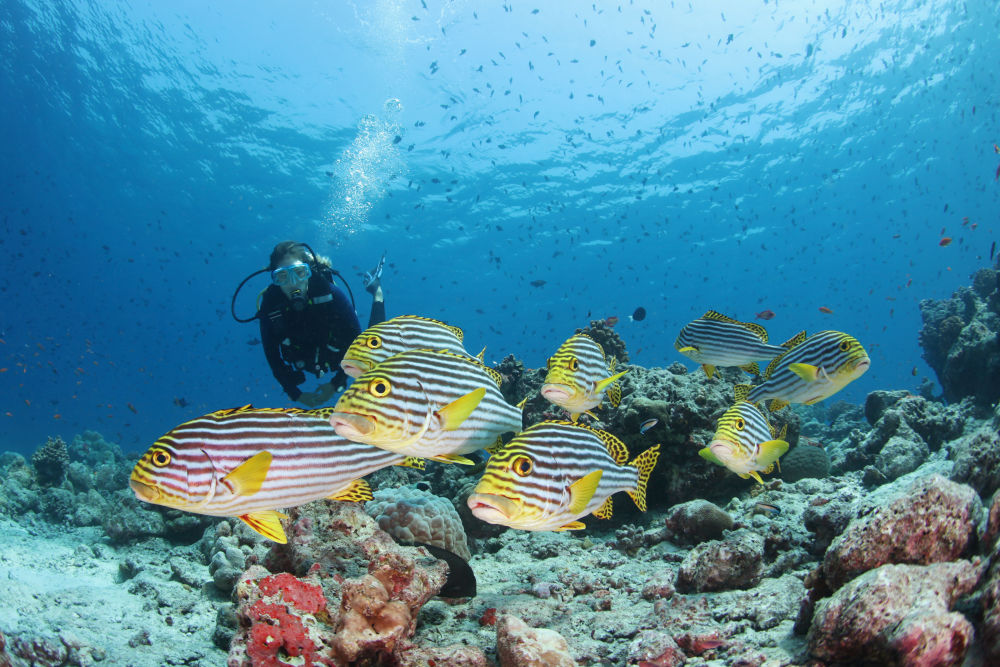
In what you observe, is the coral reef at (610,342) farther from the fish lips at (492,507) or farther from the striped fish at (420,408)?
the fish lips at (492,507)

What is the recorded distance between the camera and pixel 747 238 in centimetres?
5822

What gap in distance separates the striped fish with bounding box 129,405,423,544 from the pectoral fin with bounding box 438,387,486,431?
1.83 feet

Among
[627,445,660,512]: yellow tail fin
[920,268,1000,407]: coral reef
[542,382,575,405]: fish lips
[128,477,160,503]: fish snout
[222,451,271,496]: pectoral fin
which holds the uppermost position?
[920,268,1000,407]: coral reef

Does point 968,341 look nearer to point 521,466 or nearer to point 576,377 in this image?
point 576,377

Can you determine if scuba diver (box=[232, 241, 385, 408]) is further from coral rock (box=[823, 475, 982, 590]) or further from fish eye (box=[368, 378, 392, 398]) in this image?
coral rock (box=[823, 475, 982, 590])

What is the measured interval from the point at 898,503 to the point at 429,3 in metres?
35.8

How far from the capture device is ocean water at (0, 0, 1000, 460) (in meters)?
30.3

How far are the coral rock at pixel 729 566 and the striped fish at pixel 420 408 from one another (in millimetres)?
2169

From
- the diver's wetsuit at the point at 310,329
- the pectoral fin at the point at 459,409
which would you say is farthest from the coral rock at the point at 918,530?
the diver's wetsuit at the point at 310,329

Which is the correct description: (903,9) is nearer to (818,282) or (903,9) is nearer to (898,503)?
(898,503)

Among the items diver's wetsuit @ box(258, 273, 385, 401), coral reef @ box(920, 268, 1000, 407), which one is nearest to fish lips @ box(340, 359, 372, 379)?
diver's wetsuit @ box(258, 273, 385, 401)

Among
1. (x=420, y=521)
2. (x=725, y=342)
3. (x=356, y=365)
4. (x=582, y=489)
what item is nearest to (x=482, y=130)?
(x=725, y=342)

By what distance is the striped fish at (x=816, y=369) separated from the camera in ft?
13.1

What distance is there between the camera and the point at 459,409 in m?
2.77
